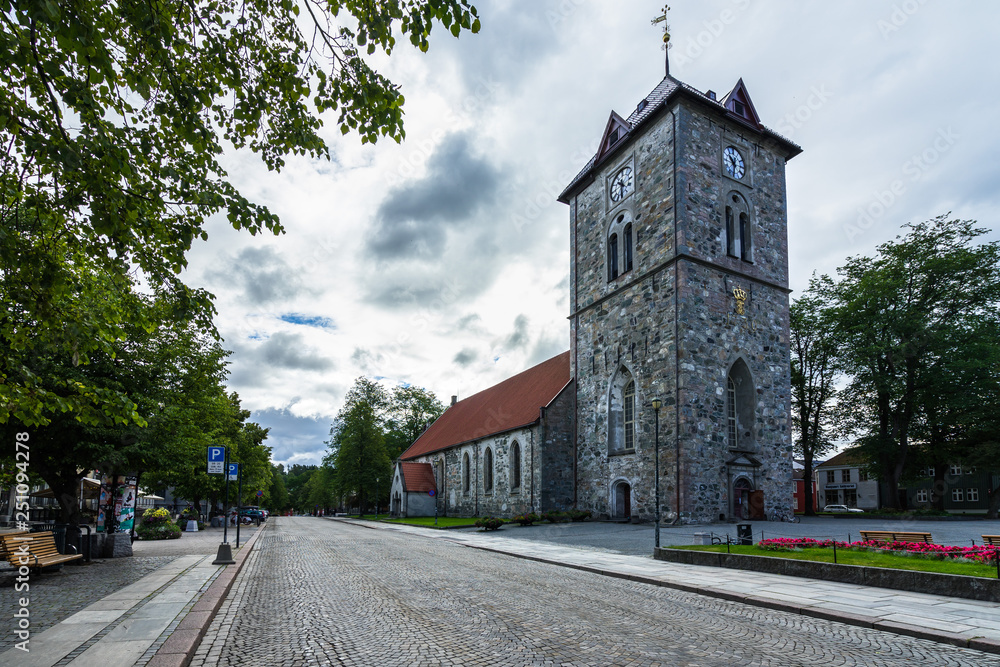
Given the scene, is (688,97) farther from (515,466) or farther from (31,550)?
(31,550)

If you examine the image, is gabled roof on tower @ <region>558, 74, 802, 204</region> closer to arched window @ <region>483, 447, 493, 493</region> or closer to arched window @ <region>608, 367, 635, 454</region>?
arched window @ <region>608, 367, 635, 454</region>

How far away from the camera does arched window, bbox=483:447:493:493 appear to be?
43094mm

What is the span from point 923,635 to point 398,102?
874cm

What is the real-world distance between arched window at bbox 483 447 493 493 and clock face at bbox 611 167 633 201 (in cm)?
1916

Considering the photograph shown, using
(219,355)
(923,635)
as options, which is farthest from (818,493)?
(923,635)

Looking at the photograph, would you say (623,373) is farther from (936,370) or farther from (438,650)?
(438,650)

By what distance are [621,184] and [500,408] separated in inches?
769

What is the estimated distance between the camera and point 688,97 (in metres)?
31.0

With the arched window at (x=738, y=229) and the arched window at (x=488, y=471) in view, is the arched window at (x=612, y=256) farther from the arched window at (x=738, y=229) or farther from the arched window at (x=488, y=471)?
the arched window at (x=488, y=471)

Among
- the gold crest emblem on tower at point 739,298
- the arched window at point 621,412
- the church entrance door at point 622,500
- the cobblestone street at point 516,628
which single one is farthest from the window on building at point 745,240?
the cobblestone street at point 516,628

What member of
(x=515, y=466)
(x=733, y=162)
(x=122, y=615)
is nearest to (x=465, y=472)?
(x=515, y=466)

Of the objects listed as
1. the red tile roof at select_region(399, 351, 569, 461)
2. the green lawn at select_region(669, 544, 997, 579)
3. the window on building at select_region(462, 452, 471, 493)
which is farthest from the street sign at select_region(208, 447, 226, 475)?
the window on building at select_region(462, 452, 471, 493)

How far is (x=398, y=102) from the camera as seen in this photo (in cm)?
631

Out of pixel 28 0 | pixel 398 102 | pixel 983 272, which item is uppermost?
pixel 983 272
